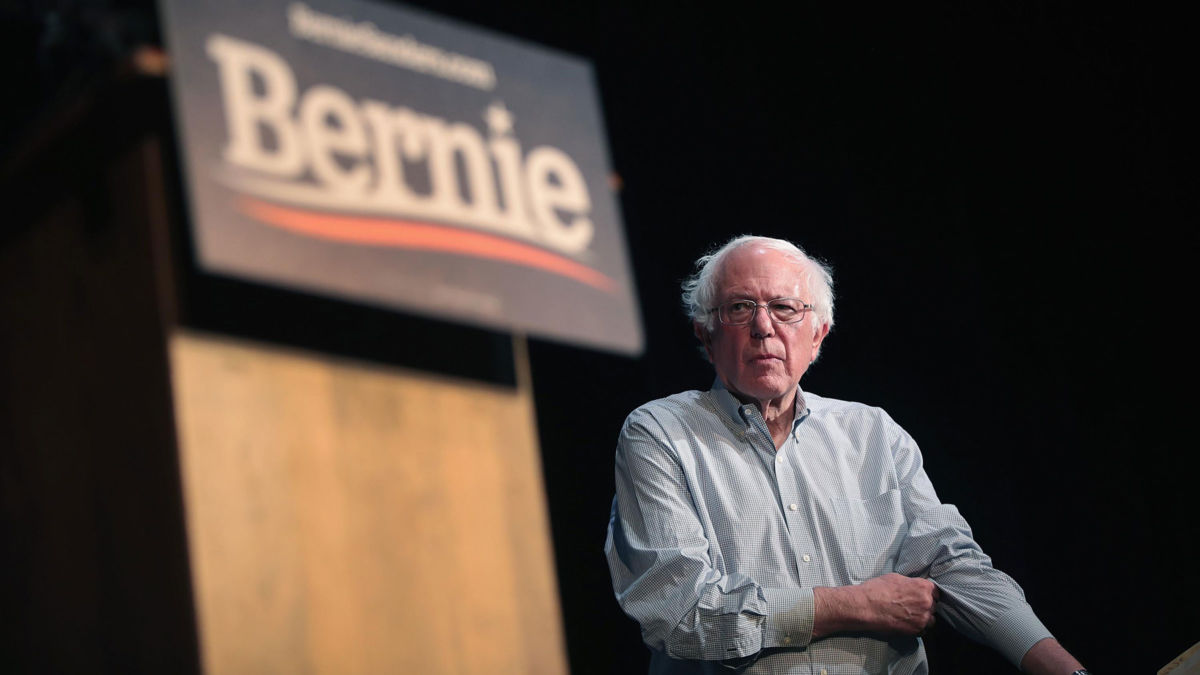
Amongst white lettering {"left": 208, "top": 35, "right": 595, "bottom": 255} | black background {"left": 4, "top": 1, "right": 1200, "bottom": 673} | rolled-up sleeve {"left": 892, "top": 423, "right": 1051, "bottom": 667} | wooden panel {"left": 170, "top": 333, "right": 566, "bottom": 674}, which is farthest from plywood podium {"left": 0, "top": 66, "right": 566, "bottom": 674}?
black background {"left": 4, "top": 1, "right": 1200, "bottom": 673}

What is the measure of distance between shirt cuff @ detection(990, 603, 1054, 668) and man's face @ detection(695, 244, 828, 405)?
58 cm

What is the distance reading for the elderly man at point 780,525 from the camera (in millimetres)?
1963

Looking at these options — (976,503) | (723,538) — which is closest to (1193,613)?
(976,503)

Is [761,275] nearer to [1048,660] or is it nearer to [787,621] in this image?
[787,621]

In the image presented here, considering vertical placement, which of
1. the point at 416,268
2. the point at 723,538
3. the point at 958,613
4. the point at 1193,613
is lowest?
the point at 1193,613

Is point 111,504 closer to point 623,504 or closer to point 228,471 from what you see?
point 228,471

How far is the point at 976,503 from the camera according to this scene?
10.1 ft

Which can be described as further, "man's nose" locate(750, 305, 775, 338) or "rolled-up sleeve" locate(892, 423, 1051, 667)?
"man's nose" locate(750, 305, 775, 338)

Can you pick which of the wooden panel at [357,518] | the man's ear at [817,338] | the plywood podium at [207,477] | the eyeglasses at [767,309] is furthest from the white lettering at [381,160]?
the man's ear at [817,338]

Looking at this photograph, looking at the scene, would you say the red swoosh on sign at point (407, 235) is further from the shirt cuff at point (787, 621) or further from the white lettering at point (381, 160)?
the shirt cuff at point (787, 621)

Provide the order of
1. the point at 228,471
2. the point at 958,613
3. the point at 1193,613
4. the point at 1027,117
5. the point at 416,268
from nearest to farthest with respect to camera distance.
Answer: the point at 228,471 → the point at 416,268 → the point at 958,613 → the point at 1193,613 → the point at 1027,117

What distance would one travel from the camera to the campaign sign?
161 centimetres

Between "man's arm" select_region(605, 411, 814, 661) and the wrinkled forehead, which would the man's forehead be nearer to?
the wrinkled forehead

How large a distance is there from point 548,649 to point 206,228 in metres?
0.75
